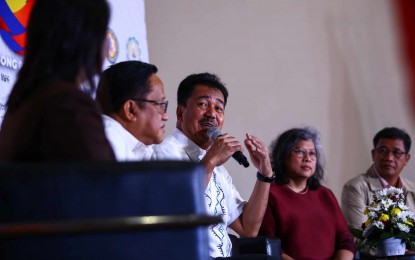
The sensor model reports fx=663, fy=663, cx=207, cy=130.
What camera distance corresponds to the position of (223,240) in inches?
102

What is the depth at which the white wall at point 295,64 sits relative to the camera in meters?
4.49

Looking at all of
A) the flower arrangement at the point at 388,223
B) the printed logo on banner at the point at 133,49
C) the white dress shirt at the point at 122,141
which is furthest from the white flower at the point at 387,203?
the white dress shirt at the point at 122,141

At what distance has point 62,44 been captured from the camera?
1403 mm

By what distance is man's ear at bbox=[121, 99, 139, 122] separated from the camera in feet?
6.57

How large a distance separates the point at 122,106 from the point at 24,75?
599 mm

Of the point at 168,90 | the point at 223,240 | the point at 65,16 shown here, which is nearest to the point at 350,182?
the point at 168,90

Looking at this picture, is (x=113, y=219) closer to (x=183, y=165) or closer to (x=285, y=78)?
(x=183, y=165)

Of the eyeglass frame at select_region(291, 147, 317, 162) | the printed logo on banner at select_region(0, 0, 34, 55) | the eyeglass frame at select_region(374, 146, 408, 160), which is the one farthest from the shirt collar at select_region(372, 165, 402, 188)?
the printed logo on banner at select_region(0, 0, 34, 55)

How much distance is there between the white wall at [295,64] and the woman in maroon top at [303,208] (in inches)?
30.3

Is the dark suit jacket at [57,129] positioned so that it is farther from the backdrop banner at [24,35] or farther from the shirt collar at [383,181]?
the shirt collar at [383,181]

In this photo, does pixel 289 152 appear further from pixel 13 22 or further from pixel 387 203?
pixel 13 22

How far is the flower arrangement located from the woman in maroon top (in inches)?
6.3

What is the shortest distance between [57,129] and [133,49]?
240 cm

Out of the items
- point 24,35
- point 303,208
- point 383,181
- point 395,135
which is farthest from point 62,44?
point 395,135
